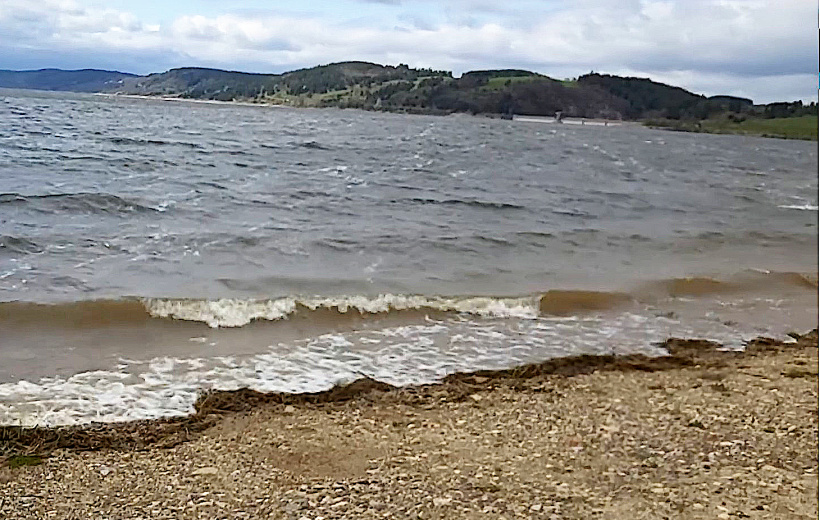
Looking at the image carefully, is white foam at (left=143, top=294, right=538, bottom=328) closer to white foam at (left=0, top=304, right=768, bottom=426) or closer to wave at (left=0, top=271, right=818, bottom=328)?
wave at (left=0, top=271, right=818, bottom=328)

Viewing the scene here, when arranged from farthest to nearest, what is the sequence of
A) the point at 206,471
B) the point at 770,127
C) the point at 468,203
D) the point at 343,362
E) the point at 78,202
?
1. the point at 770,127
2. the point at 468,203
3. the point at 78,202
4. the point at 343,362
5. the point at 206,471

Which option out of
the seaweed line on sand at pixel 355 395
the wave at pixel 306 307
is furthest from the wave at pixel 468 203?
the seaweed line on sand at pixel 355 395

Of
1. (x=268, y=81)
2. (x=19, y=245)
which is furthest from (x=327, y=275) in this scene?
→ (x=268, y=81)

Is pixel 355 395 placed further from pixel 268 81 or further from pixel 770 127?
pixel 268 81

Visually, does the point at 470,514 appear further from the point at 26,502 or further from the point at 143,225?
the point at 143,225

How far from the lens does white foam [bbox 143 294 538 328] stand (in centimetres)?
1145

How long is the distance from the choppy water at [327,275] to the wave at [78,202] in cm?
10

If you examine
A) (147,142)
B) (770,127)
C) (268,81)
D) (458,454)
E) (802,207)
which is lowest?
(802,207)

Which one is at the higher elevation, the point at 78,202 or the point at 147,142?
the point at 147,142

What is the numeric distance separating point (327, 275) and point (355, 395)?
6.37m

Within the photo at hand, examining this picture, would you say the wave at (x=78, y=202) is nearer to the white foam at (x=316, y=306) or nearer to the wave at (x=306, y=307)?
the wave at (x=306, y=307)

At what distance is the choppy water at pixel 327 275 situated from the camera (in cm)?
939

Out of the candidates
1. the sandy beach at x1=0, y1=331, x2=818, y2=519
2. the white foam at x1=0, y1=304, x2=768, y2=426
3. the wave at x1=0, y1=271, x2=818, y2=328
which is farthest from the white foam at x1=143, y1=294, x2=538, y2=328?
the sandy beach at x1=0, y1=331, x2=818, y2=519

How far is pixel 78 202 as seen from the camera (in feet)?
68.7
